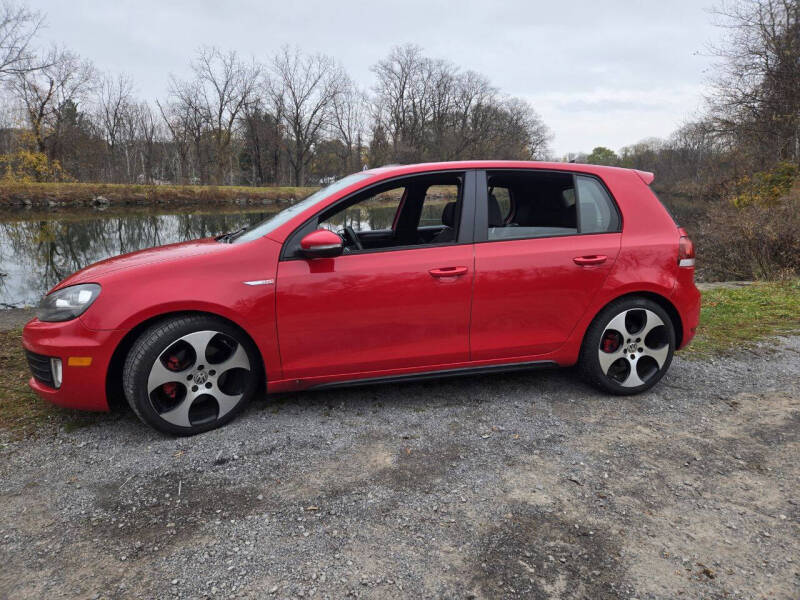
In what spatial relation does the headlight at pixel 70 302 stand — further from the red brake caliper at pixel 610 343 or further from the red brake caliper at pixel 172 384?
the red brake caliper at pixel 610 343

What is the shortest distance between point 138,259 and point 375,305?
149 cm

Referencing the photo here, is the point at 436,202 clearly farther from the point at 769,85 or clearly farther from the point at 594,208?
the point at 769,85

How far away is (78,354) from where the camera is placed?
291 cm

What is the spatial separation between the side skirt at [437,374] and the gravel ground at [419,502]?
24 cm

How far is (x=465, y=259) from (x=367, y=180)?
0.84m

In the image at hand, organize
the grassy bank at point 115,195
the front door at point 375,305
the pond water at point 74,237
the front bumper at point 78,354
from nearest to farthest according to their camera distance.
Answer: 1. the front bumper at point 78,354
2. the front door at point 375,305
3. the pond water at point 74,237
4. the grassy bank at point 115,195

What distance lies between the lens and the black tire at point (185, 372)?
9.64 ft

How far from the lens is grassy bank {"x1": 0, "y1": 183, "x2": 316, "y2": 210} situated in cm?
3012

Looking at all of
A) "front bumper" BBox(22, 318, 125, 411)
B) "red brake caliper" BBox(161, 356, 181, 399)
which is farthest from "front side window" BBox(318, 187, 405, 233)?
"front bumper" BBox(22, 318, 125, 411)

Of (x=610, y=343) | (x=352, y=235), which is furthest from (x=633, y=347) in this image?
(x=352, y=235)

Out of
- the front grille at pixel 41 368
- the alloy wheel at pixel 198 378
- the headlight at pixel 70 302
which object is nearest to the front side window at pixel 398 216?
the alloy wheel at pixel 198 378

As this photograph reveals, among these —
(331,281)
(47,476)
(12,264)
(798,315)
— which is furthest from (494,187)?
(12,264)

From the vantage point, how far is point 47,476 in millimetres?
2703

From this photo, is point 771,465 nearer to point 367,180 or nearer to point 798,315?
point 367,180
